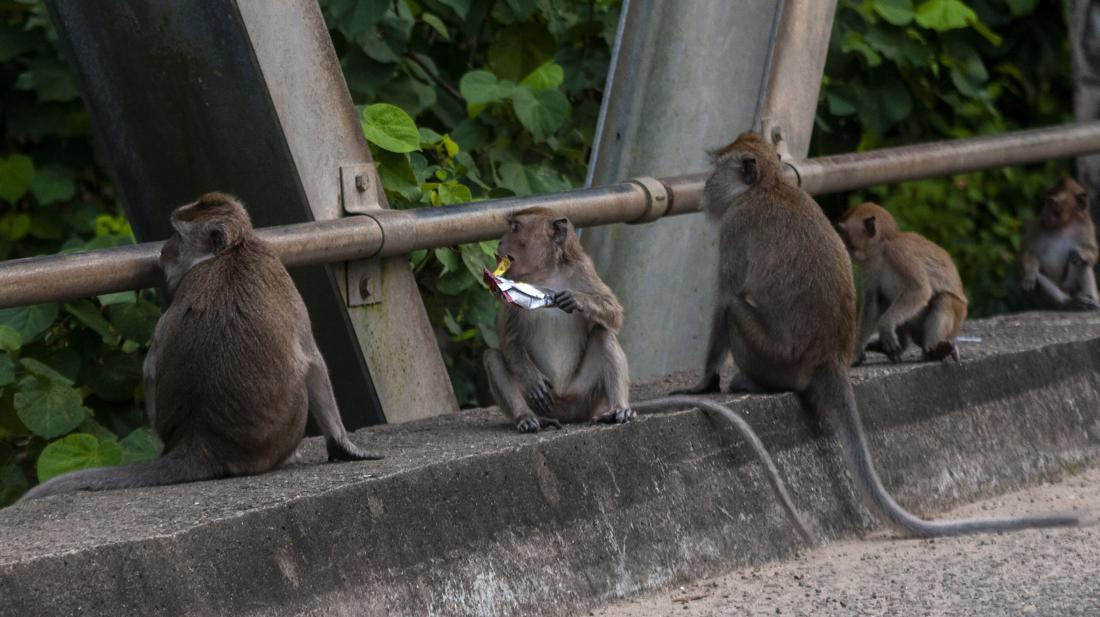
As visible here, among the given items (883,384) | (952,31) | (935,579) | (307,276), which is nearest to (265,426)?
(307,276)

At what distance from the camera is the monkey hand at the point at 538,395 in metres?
4.63

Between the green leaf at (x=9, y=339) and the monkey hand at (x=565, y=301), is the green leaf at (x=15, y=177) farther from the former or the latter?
the monkey hand at (x=565, y=301)

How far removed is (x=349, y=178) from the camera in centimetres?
473

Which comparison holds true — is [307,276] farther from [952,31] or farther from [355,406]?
[952,31]

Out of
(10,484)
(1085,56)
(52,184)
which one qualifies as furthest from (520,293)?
(1085,56)

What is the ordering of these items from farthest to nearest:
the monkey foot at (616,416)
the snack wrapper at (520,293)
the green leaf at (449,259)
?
the green leaf at (449,259) < the snack wrapper at (520,293) < the monkey foot at (616,416)

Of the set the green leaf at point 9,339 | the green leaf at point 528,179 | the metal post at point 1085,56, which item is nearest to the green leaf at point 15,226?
the green leaf at point 528,179

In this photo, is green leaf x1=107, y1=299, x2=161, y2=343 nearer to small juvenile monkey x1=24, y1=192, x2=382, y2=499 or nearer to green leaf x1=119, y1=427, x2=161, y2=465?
green leaf x1=119, y1=427, x2=161, y2=465

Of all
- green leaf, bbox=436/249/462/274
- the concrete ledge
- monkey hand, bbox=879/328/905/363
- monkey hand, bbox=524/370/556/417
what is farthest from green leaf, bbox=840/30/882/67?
monkey hand, bbox=524/370/556/417

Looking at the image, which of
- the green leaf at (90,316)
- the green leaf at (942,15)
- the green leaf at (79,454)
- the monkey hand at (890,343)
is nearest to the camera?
the green leaf at (79,454)

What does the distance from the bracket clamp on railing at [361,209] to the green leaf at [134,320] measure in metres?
0.88

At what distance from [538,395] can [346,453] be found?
0.81m

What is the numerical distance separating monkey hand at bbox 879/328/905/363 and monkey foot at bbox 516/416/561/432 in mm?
1797

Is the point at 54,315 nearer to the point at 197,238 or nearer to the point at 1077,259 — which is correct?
the point at 197,238
